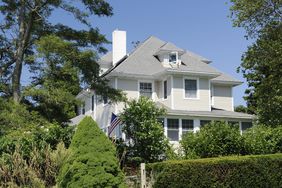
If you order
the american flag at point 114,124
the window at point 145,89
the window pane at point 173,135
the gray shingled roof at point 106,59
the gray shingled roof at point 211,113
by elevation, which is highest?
the gray shingled roof at point 106,59

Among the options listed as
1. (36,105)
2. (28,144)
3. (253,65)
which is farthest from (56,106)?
(253,65)

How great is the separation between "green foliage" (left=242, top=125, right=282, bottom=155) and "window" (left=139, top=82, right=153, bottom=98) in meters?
10.00

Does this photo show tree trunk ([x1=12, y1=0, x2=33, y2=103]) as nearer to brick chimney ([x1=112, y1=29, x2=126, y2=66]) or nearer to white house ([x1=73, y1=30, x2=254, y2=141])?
white house ([x1=73, y1=30, x2=254, y2=141])

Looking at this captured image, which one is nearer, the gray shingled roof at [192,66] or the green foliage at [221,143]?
the green foliage at [221,143]

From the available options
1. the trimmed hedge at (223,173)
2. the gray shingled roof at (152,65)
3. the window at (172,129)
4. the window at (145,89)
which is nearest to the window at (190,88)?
the gray shingled roof at (152,65)

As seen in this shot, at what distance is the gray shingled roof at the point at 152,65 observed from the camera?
31594 millimetres

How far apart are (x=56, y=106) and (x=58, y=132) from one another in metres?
4.04

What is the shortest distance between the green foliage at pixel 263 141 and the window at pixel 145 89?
9999mm

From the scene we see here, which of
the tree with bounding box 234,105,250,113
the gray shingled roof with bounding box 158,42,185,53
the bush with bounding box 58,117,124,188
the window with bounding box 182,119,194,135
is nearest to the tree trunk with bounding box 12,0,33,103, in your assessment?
the gray shingled roof with bounding box 158,42,185,53

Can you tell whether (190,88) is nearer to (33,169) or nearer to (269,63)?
(269,63)

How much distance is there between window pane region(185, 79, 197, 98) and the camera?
31.7 metres

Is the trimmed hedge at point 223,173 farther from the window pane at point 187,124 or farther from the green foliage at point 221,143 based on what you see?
the window pane at point 187,124

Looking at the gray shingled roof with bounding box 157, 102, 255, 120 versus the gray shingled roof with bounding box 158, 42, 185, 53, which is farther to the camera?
the gray shingled roof with bounding box 158, 42, 185, 53

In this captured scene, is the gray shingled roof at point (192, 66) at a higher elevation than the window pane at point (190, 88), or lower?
higher
